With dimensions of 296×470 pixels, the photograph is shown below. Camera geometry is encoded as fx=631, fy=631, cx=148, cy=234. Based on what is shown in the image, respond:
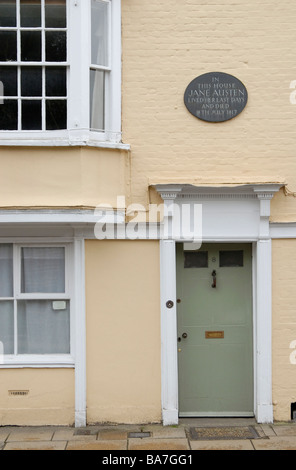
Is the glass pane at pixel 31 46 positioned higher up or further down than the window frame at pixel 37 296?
higher up

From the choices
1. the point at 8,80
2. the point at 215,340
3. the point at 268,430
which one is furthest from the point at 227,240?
the point at 8,80

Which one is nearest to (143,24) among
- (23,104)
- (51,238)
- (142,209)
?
(23,104)

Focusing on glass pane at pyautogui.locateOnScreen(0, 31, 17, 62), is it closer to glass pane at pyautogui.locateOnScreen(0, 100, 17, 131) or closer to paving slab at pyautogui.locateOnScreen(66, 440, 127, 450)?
glass pane at pyautogui.locateOnScreen(0, 100, 17, 131)

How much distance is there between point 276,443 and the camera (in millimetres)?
7559

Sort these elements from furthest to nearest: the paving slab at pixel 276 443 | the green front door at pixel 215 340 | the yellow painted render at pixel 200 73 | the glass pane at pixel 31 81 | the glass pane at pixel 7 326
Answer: the green front door at pixel 215 340 → the glass pane at pixel 7 326 → the yellow painted render at pixel 200 73 → the glass pane at pixel 31 81 → the paving slab at pixel 276 443

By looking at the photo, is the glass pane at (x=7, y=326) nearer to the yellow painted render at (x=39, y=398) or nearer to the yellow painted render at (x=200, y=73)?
the yellow painted render at (x=39, y=398)

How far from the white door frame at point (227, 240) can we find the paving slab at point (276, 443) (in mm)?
557

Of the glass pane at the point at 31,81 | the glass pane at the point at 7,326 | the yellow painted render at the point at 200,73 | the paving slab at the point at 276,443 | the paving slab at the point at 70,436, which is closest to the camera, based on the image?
the paving slab at the point at 276,443

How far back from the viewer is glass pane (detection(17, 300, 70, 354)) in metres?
8.38

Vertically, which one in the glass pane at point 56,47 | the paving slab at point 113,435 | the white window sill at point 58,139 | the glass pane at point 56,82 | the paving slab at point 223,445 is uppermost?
the glass pane at point 56,47

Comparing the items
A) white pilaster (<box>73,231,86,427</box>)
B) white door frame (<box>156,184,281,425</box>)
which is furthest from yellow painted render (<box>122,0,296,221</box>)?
white pilaster (<box>73,231,86,427</box>)

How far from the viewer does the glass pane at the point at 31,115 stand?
26.1ft

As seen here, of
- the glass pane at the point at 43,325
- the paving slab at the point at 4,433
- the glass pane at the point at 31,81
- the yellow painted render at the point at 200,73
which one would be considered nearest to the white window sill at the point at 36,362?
the glass pane at the point at 43,325

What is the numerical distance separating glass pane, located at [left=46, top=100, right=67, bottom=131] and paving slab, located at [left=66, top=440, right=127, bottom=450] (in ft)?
12.7
